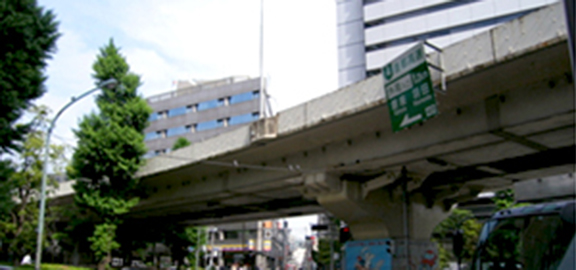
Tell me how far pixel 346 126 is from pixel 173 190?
1467cm

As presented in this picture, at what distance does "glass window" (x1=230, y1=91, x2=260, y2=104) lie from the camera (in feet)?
229

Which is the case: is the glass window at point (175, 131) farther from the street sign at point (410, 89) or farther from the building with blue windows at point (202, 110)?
the street sign at point (410, 89)

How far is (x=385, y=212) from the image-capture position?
74.0 feet

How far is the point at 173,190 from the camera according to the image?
28672 millimetres

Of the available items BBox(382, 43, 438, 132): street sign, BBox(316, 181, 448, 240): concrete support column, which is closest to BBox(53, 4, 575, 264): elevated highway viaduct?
BBox(316, 181, 448, 240): concrete support column

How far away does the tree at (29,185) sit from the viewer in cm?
3195

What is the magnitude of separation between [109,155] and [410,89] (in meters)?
20.5

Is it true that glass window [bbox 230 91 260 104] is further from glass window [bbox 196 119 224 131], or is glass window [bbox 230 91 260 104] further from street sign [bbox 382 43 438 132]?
street sign [bbox 382 43 438 132]

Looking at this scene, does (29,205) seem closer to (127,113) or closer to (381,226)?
(127,113)

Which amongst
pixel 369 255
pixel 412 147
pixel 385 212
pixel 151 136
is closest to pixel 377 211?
pixel 385 212

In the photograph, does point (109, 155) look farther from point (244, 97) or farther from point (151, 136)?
point (151, 136)

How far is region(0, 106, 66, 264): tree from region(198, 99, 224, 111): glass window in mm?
40660

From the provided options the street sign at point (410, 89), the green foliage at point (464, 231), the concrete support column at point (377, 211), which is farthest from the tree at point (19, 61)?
the green foliage at point (464, 231)

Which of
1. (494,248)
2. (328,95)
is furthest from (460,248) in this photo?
(328,95)
